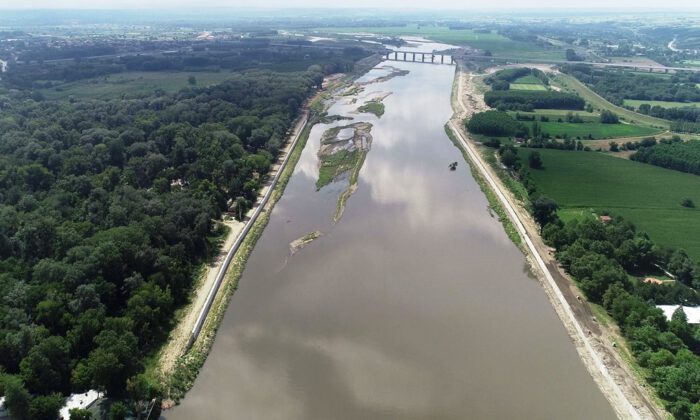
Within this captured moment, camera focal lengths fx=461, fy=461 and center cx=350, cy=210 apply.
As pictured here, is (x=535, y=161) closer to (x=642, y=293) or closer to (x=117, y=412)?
(x=642, y=293)

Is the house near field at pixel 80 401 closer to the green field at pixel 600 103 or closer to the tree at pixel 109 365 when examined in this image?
the tree at pixel 109 365

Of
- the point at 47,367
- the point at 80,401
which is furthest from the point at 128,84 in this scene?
the point at 80,401

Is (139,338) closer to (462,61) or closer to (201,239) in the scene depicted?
(201,239)

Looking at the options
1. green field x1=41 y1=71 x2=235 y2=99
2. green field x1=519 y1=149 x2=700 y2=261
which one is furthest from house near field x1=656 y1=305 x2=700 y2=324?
green field x1=41 y1=71 x2=235 y2=99

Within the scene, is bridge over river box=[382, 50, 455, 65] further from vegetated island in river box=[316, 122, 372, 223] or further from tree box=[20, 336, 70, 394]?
tree box=[20, 336, 70, 394]

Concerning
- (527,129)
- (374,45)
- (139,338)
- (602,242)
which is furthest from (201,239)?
(374,45)
